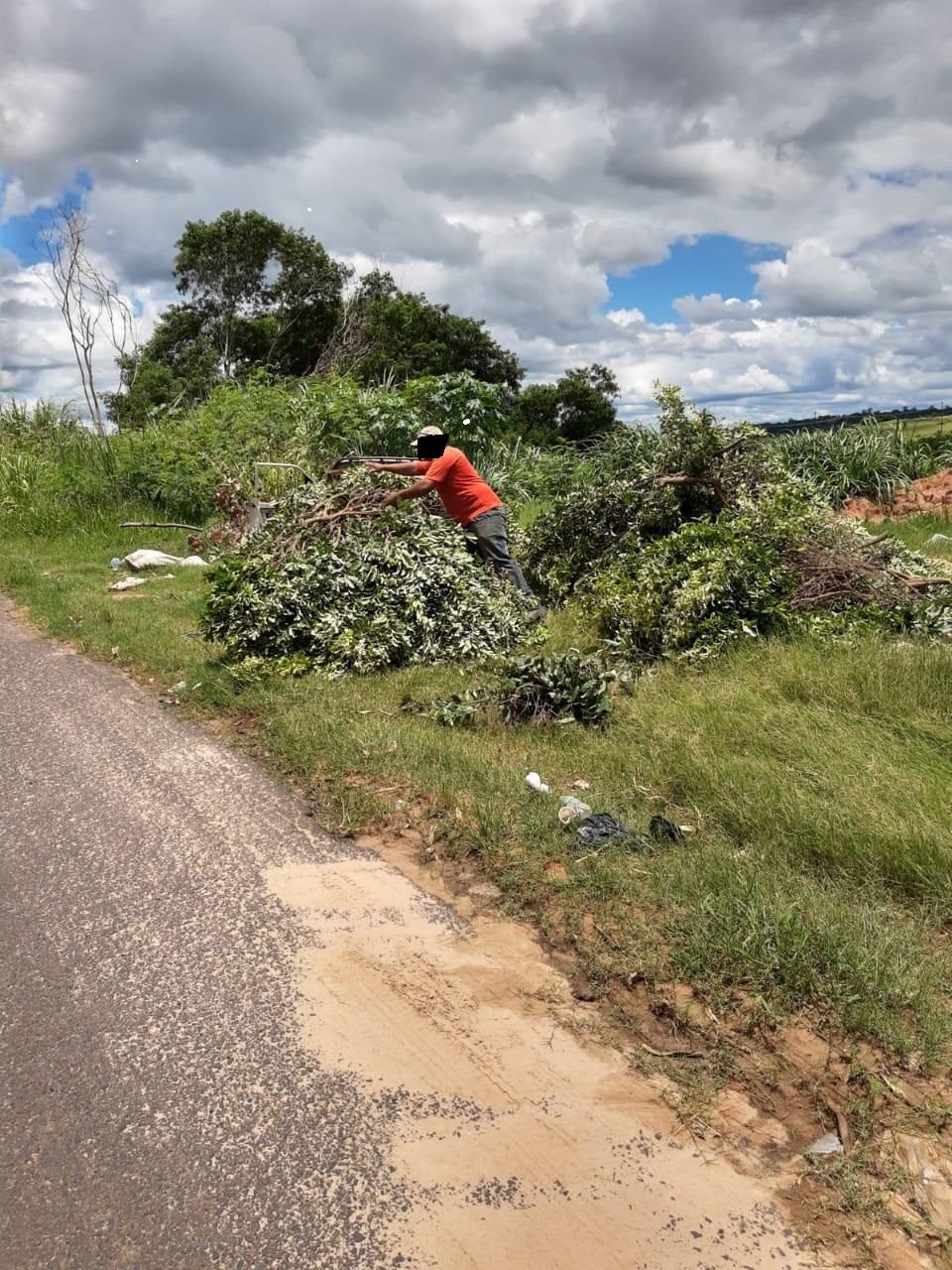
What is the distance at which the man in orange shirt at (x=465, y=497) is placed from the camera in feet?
23.8

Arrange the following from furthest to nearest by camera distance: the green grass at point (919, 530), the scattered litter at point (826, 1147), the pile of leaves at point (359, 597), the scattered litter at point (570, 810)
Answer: the green grass at point (919, 530)
the pile of leaves at point (359, 597)
the scattered litter at point (570, 810)
the scattered litter at point (826, 1147)

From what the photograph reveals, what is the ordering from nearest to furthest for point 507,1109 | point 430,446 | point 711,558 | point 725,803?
point 507,1109 → point 725,803 → point 711,558 → point 430,446

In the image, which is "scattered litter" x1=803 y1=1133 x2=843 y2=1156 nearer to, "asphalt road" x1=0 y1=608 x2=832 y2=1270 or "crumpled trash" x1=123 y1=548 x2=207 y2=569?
"asphalt road" x1=0 y1=608 x2=832 y2=1270

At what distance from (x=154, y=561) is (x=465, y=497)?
5002 mm

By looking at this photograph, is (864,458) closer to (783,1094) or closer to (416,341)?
(783,1094)

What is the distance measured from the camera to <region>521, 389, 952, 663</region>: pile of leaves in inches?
239

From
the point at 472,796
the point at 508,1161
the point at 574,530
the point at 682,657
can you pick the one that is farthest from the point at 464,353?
the point at 508,1161

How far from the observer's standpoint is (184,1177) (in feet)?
7.13

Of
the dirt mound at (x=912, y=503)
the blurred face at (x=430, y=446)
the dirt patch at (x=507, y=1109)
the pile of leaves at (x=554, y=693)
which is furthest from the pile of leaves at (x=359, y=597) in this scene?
the dirt mound at (x=912, y=503)

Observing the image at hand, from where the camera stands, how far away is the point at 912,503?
12.3m

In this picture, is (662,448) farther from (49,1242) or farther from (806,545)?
(49,1242)

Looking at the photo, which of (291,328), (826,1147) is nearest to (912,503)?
(826,1147)

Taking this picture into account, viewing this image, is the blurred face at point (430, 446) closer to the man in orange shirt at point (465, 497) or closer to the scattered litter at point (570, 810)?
the man in orange shirt at point (465, 497)

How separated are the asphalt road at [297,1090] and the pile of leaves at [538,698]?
1504 millimetres
